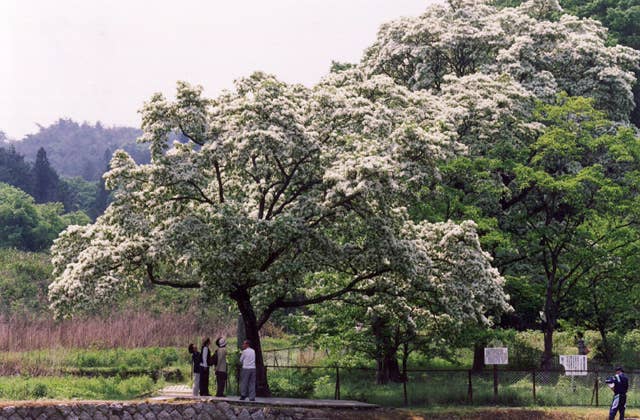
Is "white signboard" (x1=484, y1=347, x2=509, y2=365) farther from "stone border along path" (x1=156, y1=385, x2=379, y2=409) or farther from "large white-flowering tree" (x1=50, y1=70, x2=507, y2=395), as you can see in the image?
"stone border along path" (x1=156, y1=385, x2=379, y2=409)

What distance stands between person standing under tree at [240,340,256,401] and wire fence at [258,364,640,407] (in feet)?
10.9

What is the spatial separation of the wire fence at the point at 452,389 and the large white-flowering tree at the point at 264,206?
2.34 meters

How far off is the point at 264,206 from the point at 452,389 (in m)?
9.14

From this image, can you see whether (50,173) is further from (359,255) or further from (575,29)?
(359,255)

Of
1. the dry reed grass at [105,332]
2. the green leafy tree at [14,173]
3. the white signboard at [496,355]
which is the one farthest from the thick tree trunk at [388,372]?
the green leafy tree at [14,173]

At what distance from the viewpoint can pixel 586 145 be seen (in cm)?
3825

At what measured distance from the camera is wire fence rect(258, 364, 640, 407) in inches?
1190

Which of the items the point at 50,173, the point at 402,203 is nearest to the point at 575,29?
the point at 402,203

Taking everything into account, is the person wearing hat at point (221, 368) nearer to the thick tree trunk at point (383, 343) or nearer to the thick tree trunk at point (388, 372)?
the thick tree trunk at point (383, 343)

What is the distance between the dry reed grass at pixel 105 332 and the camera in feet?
121

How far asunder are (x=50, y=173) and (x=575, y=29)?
99440mm

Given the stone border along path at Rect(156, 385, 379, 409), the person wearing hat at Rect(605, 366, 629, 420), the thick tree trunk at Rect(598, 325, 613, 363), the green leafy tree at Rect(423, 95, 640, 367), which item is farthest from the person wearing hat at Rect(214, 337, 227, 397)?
the thick tree trunk at Rect(598, 325, 613, 363)

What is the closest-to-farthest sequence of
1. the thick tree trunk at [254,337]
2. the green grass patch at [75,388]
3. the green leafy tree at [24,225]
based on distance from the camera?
1. the green grass patch at [75,388]
2. the thick tree trunk at [254,337]
3. the green leafy tree at [24,225]

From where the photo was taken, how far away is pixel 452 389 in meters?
31.1
